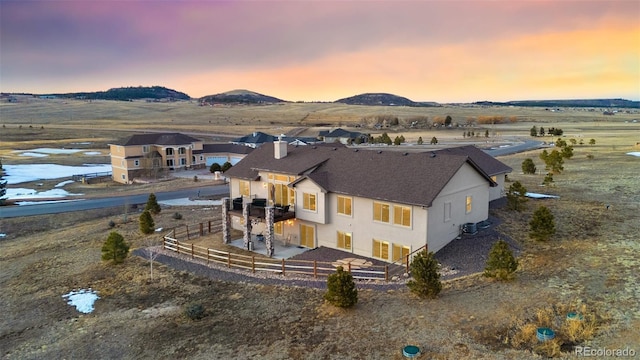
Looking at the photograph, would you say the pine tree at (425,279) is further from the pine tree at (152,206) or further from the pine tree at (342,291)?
the pine tree at (152,206)

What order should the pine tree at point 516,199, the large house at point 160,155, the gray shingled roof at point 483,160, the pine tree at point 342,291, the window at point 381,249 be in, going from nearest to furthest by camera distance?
the pine tree at point 342,291
the window at point 381,249
the pine tree at point 516,199
the gray shingled roof at point 483,160
the large house at point 160,155

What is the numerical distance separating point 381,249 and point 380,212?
2140 millimetres

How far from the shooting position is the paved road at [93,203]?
148ft

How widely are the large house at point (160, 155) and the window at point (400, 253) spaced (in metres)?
52.8

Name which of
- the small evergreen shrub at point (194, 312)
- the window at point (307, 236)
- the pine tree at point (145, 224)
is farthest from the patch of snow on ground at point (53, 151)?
the small evergreen shrub at point (194, 312)

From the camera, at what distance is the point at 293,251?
2891 cm

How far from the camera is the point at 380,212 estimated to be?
2584 centimetres

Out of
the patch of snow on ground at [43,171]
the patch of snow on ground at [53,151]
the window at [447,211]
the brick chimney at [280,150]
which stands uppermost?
the brick chimney at [280,150]

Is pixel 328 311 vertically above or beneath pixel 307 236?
beneath

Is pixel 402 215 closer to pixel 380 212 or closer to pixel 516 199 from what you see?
pixel 380 212

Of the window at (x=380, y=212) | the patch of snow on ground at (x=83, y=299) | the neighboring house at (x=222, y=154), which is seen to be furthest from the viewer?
the neighboring house at (x=222, y=154)

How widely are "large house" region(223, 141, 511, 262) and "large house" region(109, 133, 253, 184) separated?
42251 mm

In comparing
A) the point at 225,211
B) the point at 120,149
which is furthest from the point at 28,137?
the point at 225,211

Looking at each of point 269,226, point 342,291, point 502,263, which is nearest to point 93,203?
point 269,226
